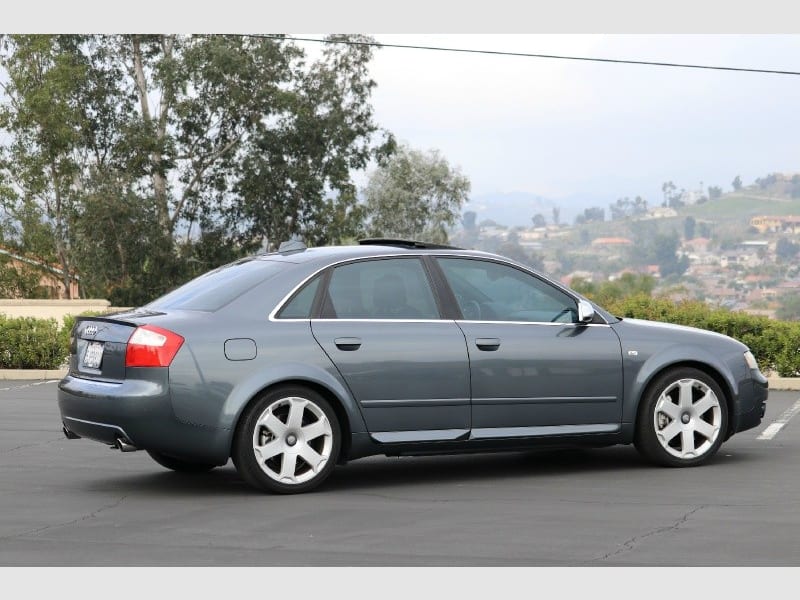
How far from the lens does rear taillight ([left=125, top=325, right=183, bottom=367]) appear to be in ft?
27.8

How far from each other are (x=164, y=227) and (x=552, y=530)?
40.8m

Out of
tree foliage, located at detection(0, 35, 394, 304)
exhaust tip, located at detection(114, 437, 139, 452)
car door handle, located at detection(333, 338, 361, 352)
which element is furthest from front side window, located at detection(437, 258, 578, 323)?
tree foliage, located at detection(0, 35, 394, 304)

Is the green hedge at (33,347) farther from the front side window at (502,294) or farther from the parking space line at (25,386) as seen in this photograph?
the front side window at (502,294)

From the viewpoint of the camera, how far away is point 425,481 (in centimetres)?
951

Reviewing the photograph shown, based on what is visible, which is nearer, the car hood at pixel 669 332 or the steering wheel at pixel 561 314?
the steering wheel at pixel 561 314

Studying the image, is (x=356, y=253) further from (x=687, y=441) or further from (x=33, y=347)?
(x=33, y=347)

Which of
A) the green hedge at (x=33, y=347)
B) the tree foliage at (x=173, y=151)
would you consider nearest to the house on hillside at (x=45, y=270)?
the tree foliage at (x=173, y=151)

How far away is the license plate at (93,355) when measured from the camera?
883 cm

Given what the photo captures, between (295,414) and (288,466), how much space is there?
1.12 feet

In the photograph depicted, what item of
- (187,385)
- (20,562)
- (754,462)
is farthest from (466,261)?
(20,562)

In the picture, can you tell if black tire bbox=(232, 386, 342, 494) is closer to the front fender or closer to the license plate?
the license plate

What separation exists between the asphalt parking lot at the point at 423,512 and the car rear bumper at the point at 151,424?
356 millimetres

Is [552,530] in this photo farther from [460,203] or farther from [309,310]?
[460,203]

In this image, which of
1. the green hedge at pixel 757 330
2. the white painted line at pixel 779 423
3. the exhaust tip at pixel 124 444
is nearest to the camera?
the exhaust tip at pixel 124 444
